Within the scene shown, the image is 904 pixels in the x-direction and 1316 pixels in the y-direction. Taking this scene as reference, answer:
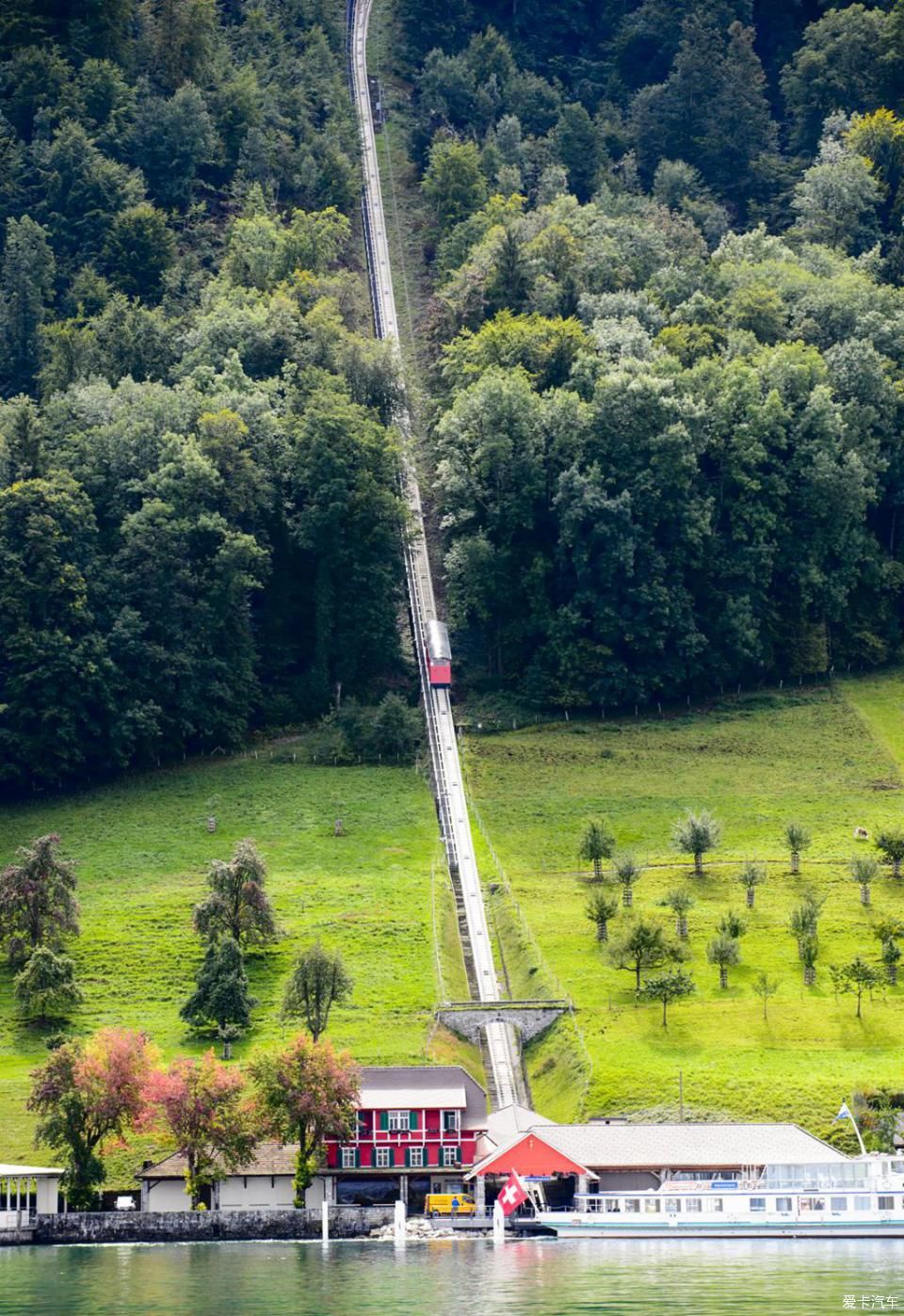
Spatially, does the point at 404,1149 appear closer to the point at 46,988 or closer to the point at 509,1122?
the point at 509,1122

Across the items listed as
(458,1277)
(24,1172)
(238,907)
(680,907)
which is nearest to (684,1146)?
(458,1277)

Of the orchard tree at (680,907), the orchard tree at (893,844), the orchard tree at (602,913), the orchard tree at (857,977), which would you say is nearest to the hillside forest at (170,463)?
the orchard tree at (602,913)

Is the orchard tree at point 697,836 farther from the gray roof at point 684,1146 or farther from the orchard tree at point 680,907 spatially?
the gray roof at point 684,1146

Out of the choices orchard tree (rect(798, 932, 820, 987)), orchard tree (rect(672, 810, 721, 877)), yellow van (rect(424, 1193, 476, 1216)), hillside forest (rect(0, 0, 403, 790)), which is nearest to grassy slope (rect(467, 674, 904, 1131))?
orchard tree (rect(798, 932, 820, 987))

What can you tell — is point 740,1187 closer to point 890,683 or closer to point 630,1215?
point 630,1215

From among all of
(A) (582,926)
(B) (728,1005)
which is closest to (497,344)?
(A) (582,926)
